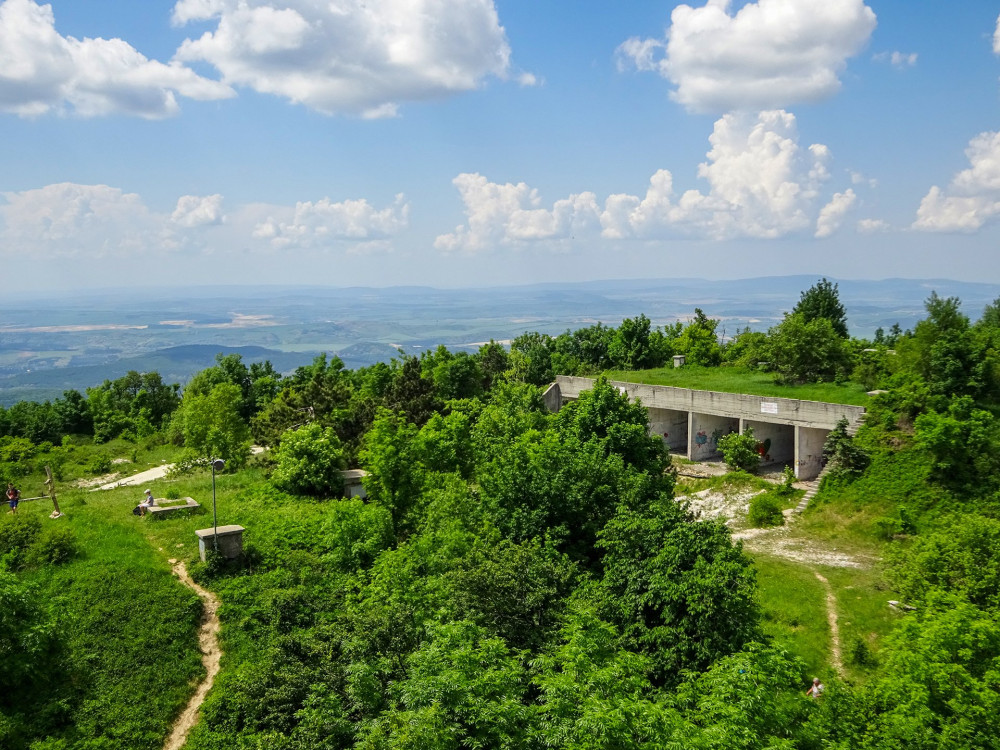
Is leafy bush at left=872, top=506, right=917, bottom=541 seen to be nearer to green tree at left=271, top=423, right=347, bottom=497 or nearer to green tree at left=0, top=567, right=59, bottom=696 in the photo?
green tree at left=271, top=423, right=347, bottom=497

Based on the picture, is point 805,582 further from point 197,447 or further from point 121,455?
point 121,455

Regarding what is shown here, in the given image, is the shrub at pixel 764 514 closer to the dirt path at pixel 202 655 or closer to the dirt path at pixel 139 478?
the dirt path at pixel 202 655

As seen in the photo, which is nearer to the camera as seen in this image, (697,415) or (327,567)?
(327,567)

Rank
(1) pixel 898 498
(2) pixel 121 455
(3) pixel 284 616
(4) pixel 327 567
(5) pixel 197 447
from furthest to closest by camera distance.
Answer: (2) pixel 121 455
(5) pixel 197 447
(1) pixel 898 498
(4) pixel 327 567
(3) pixel 284 616

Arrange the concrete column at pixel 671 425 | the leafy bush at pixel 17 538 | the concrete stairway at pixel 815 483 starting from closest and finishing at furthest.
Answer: the leafy bush at pixel 17 538 < the concrete stairway at pixel 815 483 < the concrete column at pixel 671 425

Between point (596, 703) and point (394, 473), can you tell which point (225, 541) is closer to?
point (394, 473)

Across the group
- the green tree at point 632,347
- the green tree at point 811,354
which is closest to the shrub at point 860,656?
the green tree at point 811,354

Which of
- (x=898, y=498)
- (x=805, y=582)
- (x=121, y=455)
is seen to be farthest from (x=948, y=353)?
(x=121, y=455)
